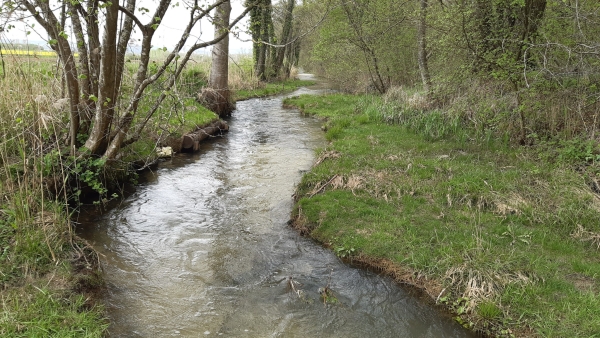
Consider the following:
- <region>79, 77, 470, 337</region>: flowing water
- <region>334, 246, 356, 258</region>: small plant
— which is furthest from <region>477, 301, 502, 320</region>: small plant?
<region>334, 246, 356, 258</region>: small plant

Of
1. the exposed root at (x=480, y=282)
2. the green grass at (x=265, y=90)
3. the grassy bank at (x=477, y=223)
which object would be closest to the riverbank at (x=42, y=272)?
the grassy bank at (x=477, y=223)

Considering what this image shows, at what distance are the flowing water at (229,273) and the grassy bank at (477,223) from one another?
0.38 metres

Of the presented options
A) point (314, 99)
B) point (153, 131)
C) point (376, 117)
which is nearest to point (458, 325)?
point (153, 131)

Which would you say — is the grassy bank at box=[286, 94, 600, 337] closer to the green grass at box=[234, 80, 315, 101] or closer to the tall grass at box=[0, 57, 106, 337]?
the tall grass at box=[0, 57, 106, 337]

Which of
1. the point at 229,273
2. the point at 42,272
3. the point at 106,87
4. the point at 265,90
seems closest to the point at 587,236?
the point at 229,273

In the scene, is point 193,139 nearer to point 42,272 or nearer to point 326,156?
point 326,156

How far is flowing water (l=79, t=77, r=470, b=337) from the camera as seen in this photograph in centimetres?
428

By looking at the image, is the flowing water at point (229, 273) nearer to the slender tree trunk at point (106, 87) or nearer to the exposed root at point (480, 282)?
the exposed root at point (480, 282)

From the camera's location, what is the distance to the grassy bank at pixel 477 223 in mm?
4395

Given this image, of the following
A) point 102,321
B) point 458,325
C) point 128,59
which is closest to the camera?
Result: point 102,321

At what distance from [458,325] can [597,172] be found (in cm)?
429

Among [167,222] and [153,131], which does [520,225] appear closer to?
[167,222]

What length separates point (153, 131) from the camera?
9.57m

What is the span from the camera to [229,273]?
5.24 m
